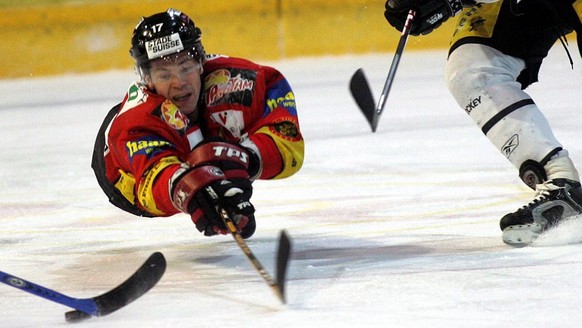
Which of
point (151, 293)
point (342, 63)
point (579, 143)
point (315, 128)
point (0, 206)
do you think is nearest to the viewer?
point (151, 293)

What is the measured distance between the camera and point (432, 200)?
141 inches

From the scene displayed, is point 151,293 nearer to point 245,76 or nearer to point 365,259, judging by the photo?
point 365,259

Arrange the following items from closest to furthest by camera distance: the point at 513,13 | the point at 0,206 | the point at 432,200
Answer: the point at 513,13
the point at 432,200
the point at 0,206

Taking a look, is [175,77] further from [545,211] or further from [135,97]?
[545,211]

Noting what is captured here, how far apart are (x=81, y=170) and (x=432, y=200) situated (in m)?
1.65

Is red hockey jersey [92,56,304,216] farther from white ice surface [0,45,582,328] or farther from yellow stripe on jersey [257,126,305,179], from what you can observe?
white ice surface [0,45,582,328]

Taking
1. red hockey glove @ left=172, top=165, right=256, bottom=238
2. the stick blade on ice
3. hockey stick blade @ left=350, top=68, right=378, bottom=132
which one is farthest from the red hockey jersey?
the stick blade on ice

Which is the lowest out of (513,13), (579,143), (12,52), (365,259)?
(12,52)

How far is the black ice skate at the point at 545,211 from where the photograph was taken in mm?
2814

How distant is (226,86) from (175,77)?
0.17 m

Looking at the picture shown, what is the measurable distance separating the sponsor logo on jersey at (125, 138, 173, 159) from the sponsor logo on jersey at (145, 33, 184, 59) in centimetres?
23

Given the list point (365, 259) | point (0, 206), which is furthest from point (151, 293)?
point (0, 206)

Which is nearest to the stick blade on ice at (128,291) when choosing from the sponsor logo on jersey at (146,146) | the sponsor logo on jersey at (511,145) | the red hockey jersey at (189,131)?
the red hockey jersey at (189,131)

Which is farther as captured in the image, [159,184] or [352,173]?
[352,173]
